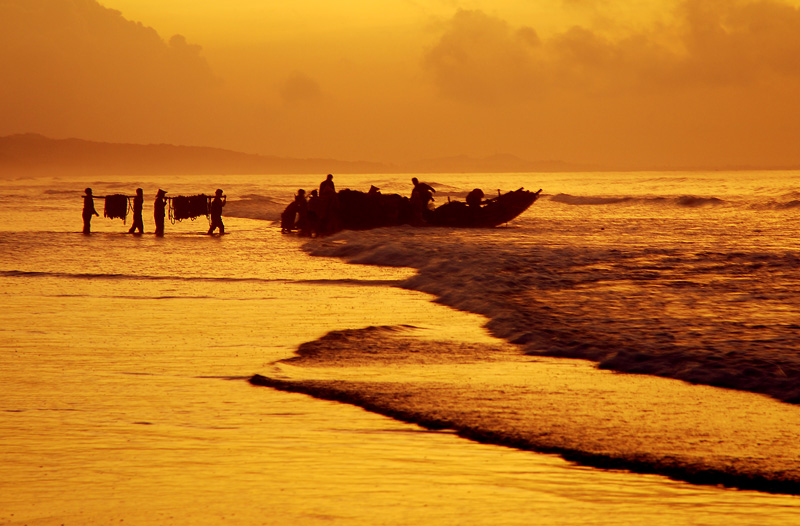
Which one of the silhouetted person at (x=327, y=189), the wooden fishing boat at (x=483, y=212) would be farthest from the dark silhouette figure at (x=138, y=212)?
the wooden fishing boat at (x=483, y=212)

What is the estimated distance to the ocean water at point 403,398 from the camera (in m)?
5.04

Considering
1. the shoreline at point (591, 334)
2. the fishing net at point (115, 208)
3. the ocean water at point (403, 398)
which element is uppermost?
the fishing net at point (115, 208)

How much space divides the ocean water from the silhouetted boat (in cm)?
1610

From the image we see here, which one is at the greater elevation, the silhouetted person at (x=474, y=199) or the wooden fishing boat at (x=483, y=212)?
the silhouetted person at (x=474, y=199)

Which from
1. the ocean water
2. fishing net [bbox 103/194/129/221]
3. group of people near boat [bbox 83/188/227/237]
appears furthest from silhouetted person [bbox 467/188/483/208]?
the ocean water

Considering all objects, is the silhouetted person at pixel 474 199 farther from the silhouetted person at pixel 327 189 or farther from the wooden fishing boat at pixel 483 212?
the silhouetted person at pixel 327 189

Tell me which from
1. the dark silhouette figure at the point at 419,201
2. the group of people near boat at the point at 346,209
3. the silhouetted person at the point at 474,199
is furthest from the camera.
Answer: the silhouetted person at the point at 474,199

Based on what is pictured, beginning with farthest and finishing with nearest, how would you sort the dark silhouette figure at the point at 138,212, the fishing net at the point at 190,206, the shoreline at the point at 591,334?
the fishing net at the point at 190,206 → the dark silhouette figure at the point at 138,212 → the shoreline at the point at 591,334

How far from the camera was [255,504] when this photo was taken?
4898 mm

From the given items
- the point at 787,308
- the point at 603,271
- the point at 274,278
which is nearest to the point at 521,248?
the point at 603,271

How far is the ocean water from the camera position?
16.5 ft

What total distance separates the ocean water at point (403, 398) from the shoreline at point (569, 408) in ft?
0.10

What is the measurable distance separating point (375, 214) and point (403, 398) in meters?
26.9

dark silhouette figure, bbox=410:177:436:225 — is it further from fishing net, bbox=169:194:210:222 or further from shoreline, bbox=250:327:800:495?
shoreline, bbox=250:327:800:495
